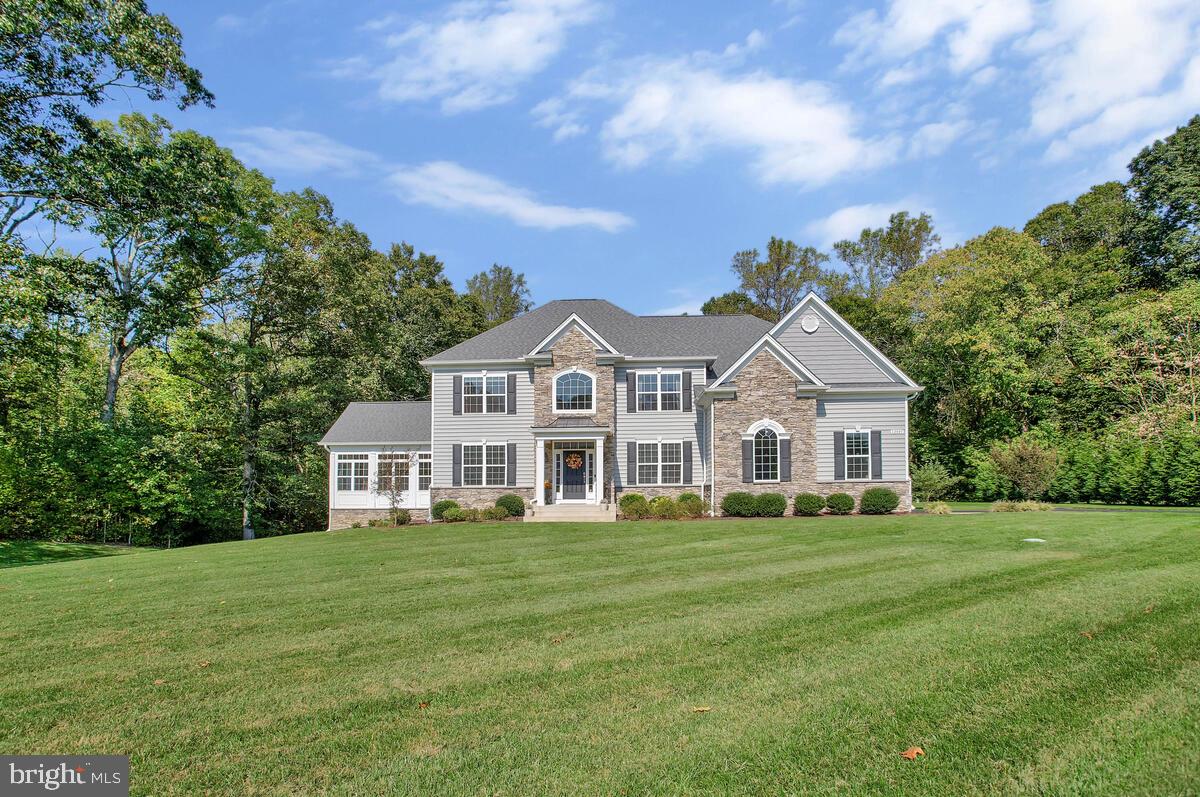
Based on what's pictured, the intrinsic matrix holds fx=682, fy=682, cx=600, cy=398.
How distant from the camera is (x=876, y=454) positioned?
2509cm

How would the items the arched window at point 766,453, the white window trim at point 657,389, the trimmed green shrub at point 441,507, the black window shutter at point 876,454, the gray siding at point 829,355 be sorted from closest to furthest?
the arched window at point 766,453 < the black window shutter at point 876,454 < the trimmed green shrub at point 441,507 < the gray siding at point 829,355 < the white window trim at point 657,389

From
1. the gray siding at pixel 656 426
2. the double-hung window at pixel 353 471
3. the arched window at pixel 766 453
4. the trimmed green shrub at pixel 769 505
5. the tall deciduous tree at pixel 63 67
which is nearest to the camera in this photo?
the tall deciduous tree at pixel 63 67

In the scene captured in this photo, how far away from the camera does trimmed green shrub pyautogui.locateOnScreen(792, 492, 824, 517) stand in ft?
77.0

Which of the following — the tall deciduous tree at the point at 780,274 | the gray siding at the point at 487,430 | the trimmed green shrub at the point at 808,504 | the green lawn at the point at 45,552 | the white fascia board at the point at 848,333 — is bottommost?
the green lawn at the point at 45,552

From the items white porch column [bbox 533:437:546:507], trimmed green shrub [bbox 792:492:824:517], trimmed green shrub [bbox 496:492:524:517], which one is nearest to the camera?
trimmed green shrub [bbox 792:492:824:517]

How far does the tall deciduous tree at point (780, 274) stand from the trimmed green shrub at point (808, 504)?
Answer: 2958cm

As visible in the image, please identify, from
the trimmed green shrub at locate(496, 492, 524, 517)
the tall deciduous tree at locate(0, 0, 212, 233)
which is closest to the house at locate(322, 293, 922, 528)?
the trimmed green shrub at locate(496, 492, 524, 517)

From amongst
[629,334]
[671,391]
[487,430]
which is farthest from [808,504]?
[487,430]

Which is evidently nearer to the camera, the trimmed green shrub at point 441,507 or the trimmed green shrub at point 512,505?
the trimmed green shrub at point 512,505

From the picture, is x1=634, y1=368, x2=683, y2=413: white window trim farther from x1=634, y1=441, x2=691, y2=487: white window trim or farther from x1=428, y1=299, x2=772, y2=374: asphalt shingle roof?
x1=634, y1=441, x2=691, y2=487: white window trim

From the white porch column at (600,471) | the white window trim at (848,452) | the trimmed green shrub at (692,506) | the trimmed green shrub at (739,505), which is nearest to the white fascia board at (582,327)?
the white porch column at (600,471)

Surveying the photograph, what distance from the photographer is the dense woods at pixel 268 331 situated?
16.8 meters

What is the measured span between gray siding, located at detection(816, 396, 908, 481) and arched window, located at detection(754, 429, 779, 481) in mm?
1989

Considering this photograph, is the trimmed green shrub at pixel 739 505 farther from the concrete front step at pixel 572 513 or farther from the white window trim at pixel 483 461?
the white window trim at pixel 483 461
